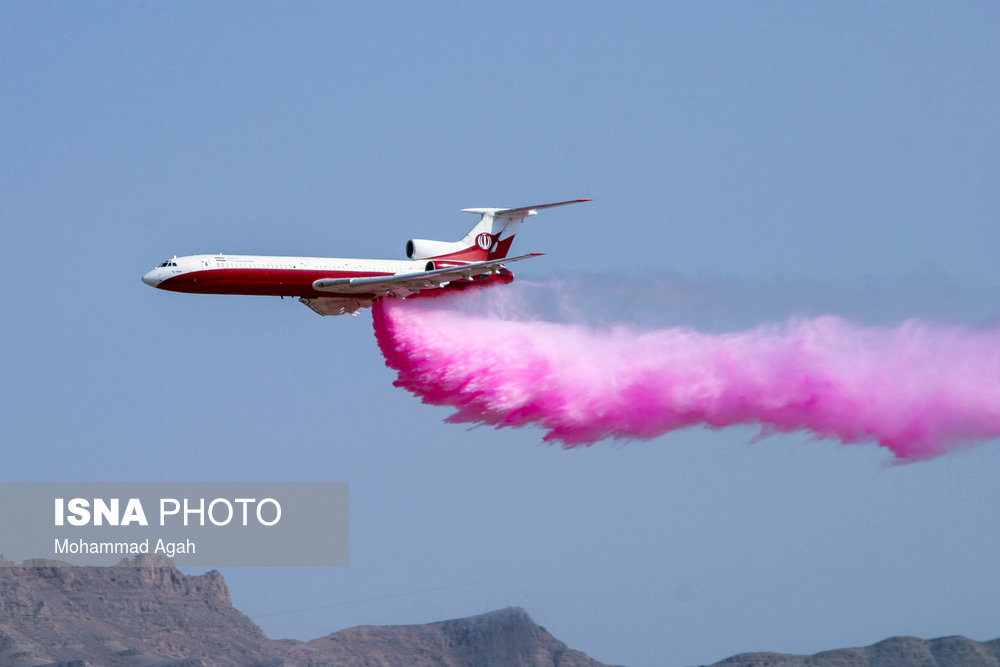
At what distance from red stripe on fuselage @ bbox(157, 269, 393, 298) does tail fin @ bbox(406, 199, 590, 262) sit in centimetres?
746

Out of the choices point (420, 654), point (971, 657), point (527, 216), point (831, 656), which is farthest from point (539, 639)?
point (527, 216)

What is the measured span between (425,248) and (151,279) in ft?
47.9

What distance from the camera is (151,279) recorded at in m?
69.2

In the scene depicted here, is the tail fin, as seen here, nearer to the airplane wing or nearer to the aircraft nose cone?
the airplane wing

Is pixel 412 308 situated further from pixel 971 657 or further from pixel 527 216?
pixel 971 657

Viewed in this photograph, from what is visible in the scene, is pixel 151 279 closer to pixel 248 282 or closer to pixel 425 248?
pixel 248 282

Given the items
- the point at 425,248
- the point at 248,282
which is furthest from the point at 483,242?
the point at 248,282

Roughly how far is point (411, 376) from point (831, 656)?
14207 cm

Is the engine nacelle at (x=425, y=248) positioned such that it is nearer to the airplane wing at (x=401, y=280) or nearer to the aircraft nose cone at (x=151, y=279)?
the airplane wing at (x=401, y=280)

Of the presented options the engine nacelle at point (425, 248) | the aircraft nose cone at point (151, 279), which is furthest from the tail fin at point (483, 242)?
the aircraft nose cone at point (151, 279)

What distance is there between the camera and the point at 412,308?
73.6m

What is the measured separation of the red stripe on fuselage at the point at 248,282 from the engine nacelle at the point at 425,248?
6.62 metres

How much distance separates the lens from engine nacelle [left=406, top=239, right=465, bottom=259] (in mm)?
76188

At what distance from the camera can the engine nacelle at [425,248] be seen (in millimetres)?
76188
